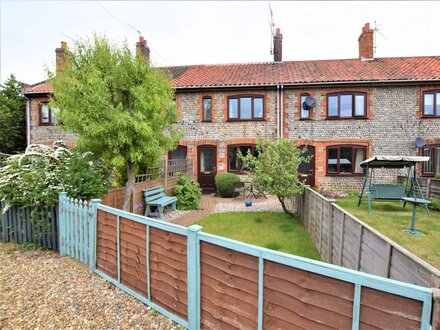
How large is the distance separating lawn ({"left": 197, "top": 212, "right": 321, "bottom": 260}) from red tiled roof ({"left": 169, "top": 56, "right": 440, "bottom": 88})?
8512mm

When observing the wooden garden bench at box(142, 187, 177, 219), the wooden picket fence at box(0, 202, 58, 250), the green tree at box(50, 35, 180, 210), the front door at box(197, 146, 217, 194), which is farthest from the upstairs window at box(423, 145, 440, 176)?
the wooden picket fence at box(0, 202, 58, 250)

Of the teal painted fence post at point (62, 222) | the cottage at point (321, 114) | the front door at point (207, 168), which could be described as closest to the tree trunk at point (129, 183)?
the teal painted fence post at point (62, 222)

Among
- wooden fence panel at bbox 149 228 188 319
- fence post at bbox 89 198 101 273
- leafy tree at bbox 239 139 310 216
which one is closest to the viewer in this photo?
wooden fence panel at bbox 149 228 188 319

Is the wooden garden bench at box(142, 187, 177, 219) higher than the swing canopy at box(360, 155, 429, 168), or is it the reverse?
the swing canopy at box(360, 155, 429, 168)

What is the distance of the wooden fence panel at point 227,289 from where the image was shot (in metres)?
2.52

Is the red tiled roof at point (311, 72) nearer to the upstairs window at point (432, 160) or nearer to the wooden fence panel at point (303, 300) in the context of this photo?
the upstairs window at point (432, 160)

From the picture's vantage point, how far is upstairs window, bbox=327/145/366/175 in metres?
14.5

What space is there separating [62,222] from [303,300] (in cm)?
529

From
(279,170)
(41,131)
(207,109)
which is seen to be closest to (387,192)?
(279,170)

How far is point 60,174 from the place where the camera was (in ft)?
19.2

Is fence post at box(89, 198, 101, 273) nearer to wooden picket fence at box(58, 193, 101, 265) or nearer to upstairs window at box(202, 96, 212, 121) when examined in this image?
wooden picket fence at box(58, 193, 101, 265)

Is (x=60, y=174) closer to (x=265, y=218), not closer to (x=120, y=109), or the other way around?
(x=120, y=109)

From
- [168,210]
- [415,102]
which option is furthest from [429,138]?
[168,210]

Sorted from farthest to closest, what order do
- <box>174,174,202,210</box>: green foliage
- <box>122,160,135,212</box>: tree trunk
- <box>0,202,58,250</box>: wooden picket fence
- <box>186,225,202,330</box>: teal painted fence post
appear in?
<box>174,174,202,210</box>: green foliage → <box>122,160,135,212</box>: tree trunk → <box>0,202,58,250</box>: wooden picket fence → <box>186,225,202,330</box>: teal painted fence post
